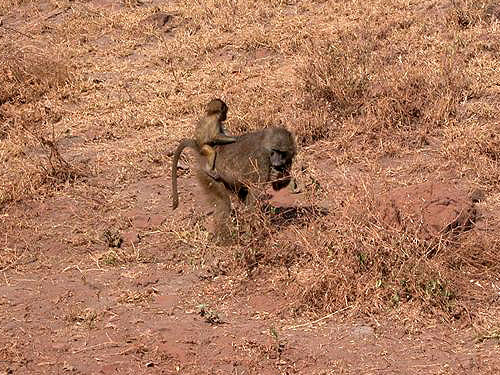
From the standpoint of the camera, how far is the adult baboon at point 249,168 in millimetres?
6629

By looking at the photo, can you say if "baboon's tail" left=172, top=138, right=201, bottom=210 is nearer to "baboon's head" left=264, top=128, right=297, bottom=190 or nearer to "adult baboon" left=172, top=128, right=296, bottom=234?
"adult baboon" left=172, top=128, right=296, bottom=234

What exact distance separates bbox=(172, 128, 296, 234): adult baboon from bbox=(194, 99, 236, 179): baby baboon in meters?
0.04

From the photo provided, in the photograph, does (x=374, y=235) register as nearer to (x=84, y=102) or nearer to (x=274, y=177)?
(x=274, y=177)

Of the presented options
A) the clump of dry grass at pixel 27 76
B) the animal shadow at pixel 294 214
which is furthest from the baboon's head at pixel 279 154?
the clump of dry grass at pixel 27 76

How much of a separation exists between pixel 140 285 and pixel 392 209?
77.5 inches

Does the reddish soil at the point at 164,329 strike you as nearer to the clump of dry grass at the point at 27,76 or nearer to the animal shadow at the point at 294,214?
the animal shadow at the point at 294,214

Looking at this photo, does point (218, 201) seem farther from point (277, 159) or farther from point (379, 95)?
point (379, 95)

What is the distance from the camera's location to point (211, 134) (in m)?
7.13

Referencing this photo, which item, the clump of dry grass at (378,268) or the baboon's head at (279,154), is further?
the baboon's head at (279,154)

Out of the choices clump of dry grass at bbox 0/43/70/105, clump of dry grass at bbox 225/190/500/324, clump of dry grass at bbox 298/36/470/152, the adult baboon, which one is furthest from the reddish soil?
clump of dry grass at bbox 0/43/70/105

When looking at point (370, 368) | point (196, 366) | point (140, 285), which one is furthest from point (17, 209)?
point (370, 368)

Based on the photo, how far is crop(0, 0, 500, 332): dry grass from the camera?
573 cm

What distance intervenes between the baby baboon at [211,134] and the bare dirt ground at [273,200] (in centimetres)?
46

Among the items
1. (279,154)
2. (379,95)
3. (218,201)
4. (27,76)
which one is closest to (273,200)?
(218,201)
